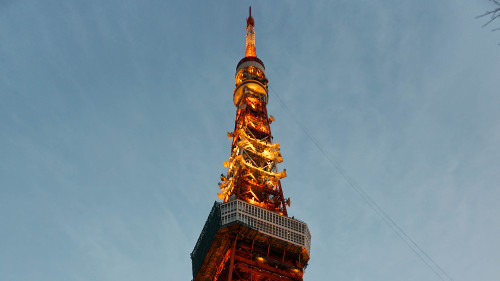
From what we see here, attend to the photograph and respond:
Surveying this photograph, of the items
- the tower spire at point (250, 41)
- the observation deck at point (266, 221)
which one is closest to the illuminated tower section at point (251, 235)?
the observation deck at point (266, 221)

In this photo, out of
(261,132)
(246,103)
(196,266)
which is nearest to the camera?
(196,266)

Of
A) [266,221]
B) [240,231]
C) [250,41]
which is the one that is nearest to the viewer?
[240,231]

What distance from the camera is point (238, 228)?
79250 mm

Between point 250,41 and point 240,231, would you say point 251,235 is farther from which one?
point 250,41

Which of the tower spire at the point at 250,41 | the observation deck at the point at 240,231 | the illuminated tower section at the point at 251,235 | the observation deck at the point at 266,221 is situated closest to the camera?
the illuminated tower section at the point at 251,235

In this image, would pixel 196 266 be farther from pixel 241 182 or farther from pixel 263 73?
pixel 263 73

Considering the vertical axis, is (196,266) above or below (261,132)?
below

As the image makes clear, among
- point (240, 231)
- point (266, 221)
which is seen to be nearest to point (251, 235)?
point (240, 231)

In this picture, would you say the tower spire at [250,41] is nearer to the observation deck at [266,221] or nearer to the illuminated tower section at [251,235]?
the illuminated tower section at [251,235]

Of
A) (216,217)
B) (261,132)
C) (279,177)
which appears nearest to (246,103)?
(261,132)

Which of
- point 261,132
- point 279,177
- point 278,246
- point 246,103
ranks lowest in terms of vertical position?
point 278,246

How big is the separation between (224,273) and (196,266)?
6262mm

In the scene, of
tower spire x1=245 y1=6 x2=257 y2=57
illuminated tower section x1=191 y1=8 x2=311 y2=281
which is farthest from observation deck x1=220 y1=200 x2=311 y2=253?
tower spire x1=245 y1=6 x2=257 y2=57

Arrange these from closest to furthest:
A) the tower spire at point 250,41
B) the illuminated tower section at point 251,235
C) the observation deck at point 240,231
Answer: the illuminated tower section at point 251,235 < the observation deck at point 240,231 < the tower spire at point 250,41
